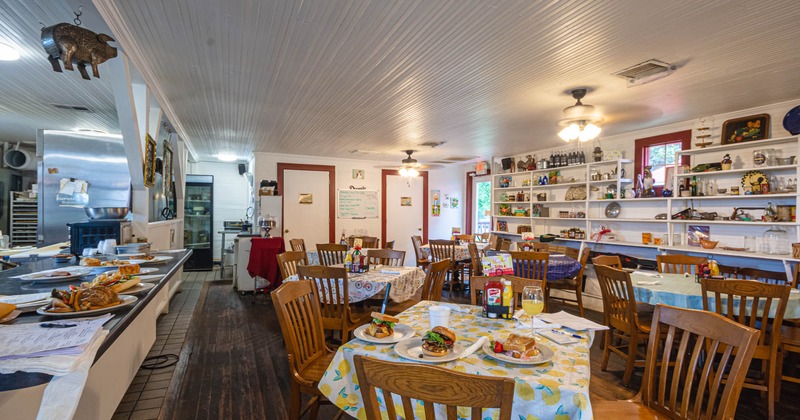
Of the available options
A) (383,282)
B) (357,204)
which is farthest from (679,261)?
(357,204)

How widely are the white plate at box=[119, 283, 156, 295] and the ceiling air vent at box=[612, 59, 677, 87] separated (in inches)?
144

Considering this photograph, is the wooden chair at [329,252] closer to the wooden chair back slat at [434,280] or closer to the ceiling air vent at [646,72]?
the wooden chair back slat at [434,280]

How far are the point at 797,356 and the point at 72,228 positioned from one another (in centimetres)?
591

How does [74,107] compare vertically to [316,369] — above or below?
above

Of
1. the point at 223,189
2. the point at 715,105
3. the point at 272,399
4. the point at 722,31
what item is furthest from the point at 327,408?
the point at 223,189

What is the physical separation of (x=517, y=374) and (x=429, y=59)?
2482mm

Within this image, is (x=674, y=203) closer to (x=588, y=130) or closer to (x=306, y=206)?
(x=588, y=130)

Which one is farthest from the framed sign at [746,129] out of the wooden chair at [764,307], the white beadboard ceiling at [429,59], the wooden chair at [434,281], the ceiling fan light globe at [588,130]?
the wooden chair at [434,281]

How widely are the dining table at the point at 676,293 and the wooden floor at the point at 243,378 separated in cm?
71

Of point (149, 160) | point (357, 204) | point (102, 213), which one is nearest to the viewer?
point (102, 213)

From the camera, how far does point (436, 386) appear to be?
935mm

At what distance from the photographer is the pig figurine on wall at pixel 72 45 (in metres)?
2.05

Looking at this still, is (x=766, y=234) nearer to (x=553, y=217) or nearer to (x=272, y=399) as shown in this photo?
(x=553, y=217)

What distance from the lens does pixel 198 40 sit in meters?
2.77
